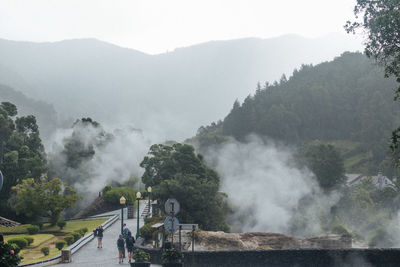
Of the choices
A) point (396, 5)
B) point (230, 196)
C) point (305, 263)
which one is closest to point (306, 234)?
point (230, 196)

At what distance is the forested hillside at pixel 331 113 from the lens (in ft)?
364

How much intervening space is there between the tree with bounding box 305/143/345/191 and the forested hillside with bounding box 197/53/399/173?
30138 mm

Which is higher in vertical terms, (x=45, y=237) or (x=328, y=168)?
(x=328, y=168)

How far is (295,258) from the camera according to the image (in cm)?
2194

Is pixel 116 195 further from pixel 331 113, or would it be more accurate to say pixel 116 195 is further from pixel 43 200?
pixel 331 113

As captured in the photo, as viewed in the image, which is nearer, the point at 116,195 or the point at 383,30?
the point at 383,30

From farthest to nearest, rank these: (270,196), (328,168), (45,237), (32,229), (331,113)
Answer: (331,113)
(328,168)
(270,196)
(32,229)
(45,237)

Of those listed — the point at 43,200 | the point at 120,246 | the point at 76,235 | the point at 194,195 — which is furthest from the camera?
the point at 43,200

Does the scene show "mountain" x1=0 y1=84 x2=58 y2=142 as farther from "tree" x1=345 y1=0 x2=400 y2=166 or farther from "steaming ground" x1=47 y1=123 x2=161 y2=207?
"tree" x1=345 y1=0 x2=400 y2=166

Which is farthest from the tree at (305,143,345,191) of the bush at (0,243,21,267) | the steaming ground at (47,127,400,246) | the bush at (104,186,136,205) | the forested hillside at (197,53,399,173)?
the bush at (0,243,21,267)

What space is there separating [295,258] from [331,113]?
111 metres

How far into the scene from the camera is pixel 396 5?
17.2 metres

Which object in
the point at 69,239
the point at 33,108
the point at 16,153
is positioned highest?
the point at 33,108

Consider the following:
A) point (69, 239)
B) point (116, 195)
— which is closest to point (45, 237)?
point (69, 239)
